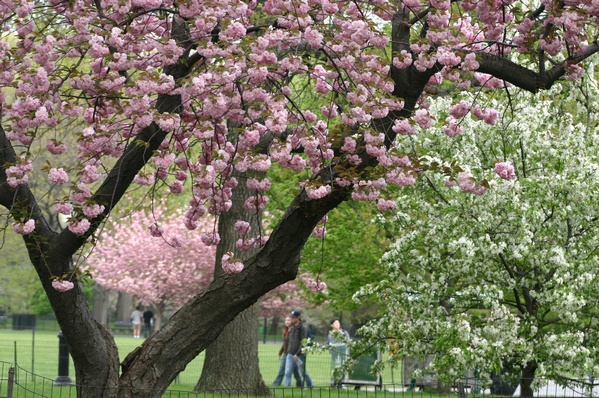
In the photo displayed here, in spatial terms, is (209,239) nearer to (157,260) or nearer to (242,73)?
Answer: (242,73)

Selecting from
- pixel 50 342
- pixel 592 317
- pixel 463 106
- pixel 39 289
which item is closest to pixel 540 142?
pixel 592 317

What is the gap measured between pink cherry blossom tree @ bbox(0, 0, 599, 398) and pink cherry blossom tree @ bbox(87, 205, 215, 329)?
2431cm

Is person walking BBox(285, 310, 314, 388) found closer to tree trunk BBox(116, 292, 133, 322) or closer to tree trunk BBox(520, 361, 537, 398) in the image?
tree trunk BBox(520, 361, 537, 398)

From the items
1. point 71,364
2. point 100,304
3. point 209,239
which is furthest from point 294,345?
point 100,304

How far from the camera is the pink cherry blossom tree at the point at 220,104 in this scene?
8.30 meters

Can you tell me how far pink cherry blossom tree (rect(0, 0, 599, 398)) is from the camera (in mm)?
8297

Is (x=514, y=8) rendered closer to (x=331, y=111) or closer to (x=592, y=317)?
(x=331, y=111)

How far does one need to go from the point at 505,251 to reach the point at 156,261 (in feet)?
87.1

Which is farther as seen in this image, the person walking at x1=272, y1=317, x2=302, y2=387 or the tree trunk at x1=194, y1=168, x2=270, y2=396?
the person walking at x1=272, y1=317, x2=302, y2=387

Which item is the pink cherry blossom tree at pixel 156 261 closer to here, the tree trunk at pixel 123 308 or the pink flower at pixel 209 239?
the tree trunk at pixel 123 308

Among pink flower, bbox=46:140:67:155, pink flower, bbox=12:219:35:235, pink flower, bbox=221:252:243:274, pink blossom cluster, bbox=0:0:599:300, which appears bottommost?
pink flower, bbox=221:252:243:274

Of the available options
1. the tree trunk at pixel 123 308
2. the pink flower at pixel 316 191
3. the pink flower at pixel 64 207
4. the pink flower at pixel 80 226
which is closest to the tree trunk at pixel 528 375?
the pink flower at pixel 316 191

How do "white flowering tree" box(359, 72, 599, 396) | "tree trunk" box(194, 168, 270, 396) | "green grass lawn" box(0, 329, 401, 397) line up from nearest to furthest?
"white flowering tree" box(359, 72, 599, 396), "tree trunk" box(194, 168, 270, 396), "green grass lawn" box(0, 329, 401, 397)

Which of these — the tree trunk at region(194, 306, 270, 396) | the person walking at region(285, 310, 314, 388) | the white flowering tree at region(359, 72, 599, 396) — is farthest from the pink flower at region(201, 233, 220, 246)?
the person walking at region(285, 310, 314, 388)
